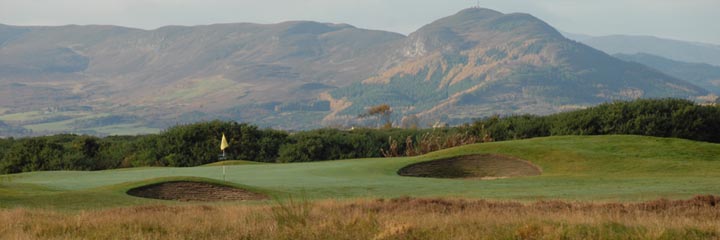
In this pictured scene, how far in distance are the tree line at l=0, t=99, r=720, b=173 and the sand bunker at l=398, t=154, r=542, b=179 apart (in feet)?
39.6

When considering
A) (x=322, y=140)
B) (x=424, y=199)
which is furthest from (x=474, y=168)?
(x=322, y=140)

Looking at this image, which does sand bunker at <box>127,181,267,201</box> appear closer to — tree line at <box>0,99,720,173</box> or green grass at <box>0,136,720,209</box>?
green grass at <box>0,136,720,209</box>

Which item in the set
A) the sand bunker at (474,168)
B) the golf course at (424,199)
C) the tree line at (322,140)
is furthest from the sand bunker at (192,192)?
the tree line at (322,140)

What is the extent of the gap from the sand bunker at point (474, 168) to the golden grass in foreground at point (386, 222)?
13889 millimetres

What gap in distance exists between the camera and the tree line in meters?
43.7

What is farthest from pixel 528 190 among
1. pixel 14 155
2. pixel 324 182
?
pixel 14 155

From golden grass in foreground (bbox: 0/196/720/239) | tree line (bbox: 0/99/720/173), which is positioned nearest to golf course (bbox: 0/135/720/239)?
golden grass in foreground (bbox: 0/196/720/239)

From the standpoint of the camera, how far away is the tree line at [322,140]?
143 feet

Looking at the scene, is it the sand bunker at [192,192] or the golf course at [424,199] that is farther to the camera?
the sand bunker at [192,192]

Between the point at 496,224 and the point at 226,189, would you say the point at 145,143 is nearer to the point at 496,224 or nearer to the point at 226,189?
the point at 226,189

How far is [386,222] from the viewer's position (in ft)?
43.7

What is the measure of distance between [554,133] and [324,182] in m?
23.3

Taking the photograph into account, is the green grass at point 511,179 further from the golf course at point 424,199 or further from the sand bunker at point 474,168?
the sand bunker at point 474,168

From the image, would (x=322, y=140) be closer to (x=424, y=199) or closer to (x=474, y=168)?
(x=474, y=168)
